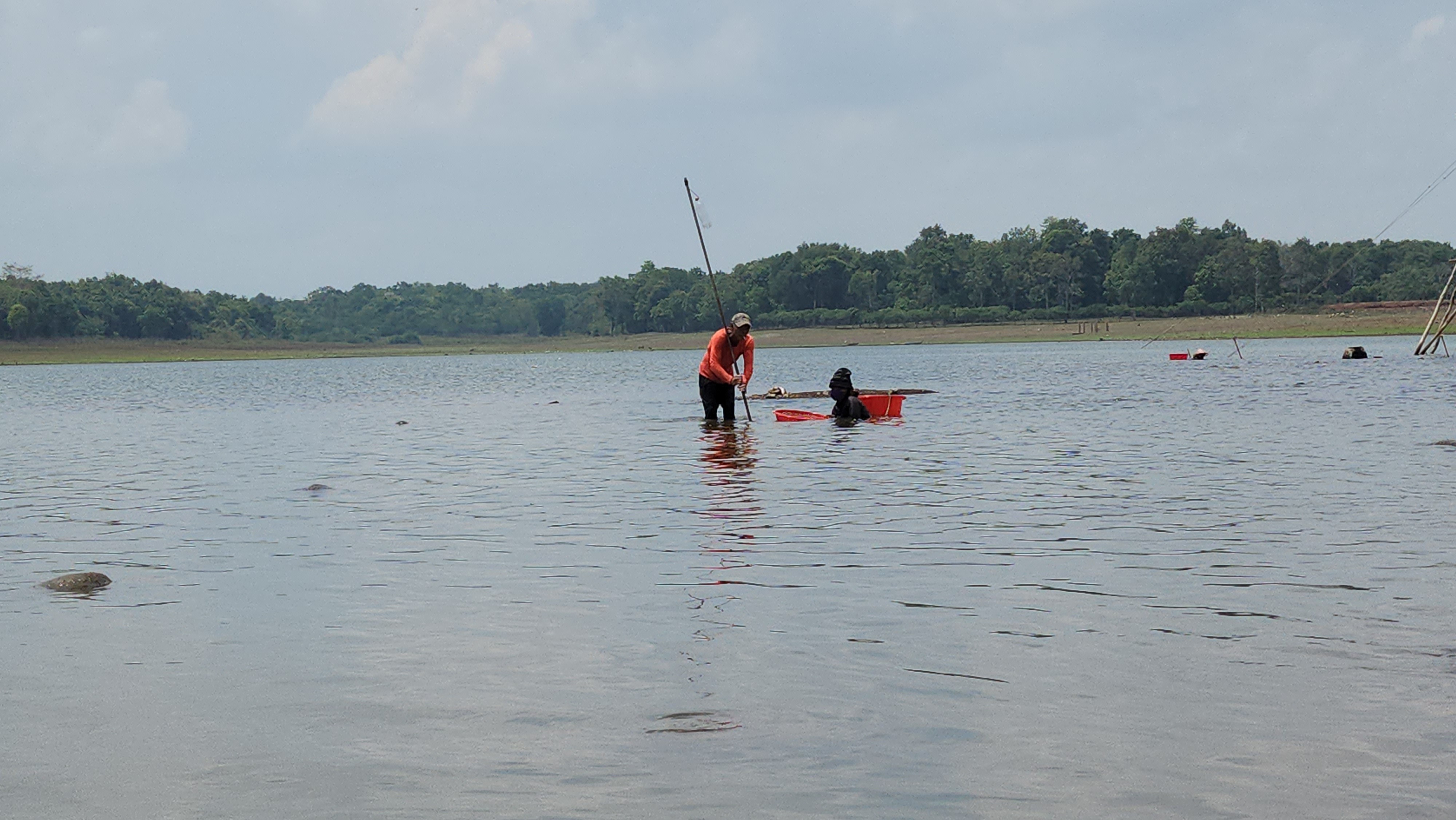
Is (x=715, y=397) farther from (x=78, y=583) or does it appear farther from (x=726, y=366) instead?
(x=78, y=583)

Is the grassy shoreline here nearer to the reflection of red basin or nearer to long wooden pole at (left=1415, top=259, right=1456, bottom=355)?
long wooden pole at (left=1415, top=259, right=1456, bottom=355)

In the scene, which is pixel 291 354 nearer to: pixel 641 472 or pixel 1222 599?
pixel 641 472

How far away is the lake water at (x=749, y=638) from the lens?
249 inches

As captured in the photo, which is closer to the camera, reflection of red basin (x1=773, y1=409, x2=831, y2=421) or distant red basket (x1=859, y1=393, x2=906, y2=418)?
reflection of red basin (x1=773, y1=409, x2=831, y2=421)

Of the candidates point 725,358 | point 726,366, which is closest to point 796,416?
point 726,366

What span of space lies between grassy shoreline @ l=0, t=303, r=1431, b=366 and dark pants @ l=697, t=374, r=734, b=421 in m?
94.8

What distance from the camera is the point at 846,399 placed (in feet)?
99.0

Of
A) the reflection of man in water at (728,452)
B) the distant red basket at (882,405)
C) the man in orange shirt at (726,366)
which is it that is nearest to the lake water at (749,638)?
the reflection of man in water at (728,452)

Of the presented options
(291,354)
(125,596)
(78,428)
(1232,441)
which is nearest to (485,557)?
(125,596)

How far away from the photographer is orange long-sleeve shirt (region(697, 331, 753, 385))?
87.5 feet

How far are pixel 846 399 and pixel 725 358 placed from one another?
3.84m

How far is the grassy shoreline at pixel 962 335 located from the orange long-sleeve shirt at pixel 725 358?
317ft

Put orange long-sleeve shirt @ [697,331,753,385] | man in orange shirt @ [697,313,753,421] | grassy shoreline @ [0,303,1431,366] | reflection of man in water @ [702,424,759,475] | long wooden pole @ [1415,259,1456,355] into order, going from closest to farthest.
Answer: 1. reflection of man in water @ [702,424,759,475]
2. man in orange shirt @ [697,313,753,421]
3. orange long-sleeve shirt @ [697,331,753,385]
4. long wooden pole @ [1415,259,1456,355]
5. grassy shoreline @ [0,303,1431,366]

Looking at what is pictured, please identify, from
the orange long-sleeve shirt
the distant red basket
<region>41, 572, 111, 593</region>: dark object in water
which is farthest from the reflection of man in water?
<region>41, 572, 111, 593</region>: dark object in water
